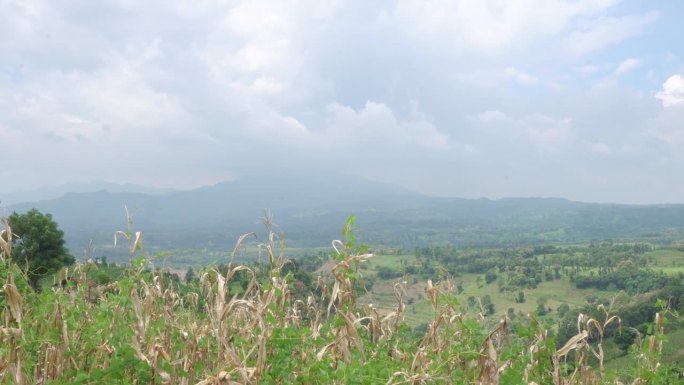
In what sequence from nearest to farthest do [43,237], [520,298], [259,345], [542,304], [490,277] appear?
[259,345]
[43,237]
[542,304]
[520,298]
[490,277]

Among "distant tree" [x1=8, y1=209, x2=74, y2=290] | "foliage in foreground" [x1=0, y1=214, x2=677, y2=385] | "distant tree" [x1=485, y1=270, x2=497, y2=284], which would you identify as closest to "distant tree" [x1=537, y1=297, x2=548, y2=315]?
"distant tree" [x1=485, y1=270, x2=497, y2=284]

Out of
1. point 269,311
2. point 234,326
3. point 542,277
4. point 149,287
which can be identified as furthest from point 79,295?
point 542,277

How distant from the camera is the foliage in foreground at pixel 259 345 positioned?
4730 mm

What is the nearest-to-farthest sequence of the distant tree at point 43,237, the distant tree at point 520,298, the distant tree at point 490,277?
1. the distant tree at point 43,237
2. the distant tree at point 520,298
3. the distant tree at point 490,277

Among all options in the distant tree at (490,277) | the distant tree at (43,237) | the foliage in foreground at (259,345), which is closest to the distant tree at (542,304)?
the distant tree at (490,277)

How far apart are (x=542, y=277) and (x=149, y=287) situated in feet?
555

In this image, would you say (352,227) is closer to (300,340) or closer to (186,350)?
(300,340)

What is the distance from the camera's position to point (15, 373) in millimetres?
4527

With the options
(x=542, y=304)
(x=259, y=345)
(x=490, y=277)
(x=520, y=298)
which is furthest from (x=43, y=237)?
(x=490, y=277)

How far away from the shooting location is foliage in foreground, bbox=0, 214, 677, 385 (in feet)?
15.5

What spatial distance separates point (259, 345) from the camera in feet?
14.9

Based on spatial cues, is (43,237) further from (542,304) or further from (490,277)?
(490,277)

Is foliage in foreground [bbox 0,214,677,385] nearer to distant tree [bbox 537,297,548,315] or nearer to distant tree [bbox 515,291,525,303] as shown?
distant tree [bbox 537,297,548,315]

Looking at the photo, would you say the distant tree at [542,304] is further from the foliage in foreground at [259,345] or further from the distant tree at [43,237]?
the foliage in foreground at [259,345]
